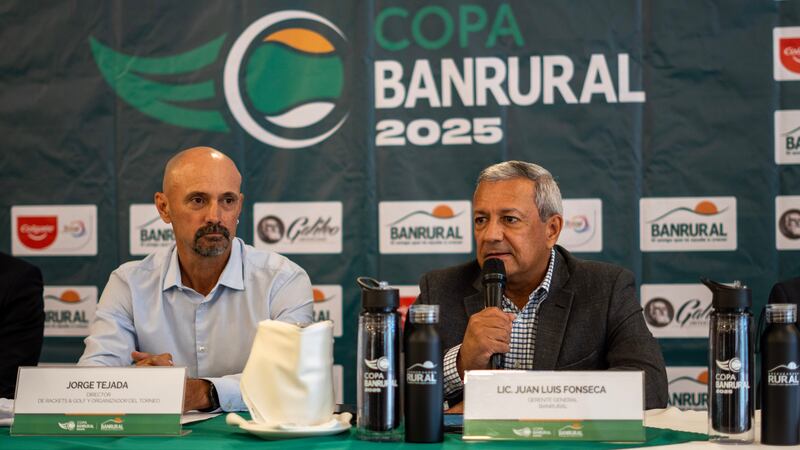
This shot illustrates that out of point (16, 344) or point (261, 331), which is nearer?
point (261, 331)

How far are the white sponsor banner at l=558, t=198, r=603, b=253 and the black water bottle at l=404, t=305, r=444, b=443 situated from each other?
2175 millimetres

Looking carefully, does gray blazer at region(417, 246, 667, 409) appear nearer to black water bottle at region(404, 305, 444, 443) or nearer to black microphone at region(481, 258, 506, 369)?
black microphone at region(481, 258, 506, 369)

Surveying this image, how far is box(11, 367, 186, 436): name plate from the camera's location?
1.85 m

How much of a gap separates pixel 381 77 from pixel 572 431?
8.06 ft

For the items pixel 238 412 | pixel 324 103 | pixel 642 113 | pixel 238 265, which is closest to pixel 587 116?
pixel 642 113

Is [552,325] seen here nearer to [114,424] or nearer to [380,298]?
[380,298]

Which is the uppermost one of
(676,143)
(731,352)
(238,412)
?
(676,143)

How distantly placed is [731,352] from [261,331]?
91 cm

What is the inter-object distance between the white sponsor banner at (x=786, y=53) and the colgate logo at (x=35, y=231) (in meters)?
3.20

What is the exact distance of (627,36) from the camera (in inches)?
150

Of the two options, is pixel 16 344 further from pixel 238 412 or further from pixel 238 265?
pixel 238 412

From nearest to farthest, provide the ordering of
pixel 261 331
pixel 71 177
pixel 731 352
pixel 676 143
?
pixel 731 352, pixel 261 331, pixel 676 143, pixel 71 177

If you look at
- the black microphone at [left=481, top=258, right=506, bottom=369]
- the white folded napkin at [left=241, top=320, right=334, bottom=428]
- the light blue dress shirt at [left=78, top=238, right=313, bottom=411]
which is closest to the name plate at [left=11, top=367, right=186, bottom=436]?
the white folded napkin at [left=241, top=320, right=334, bottom=428]

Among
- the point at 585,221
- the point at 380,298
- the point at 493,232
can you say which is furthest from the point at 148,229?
the point at 380,298
